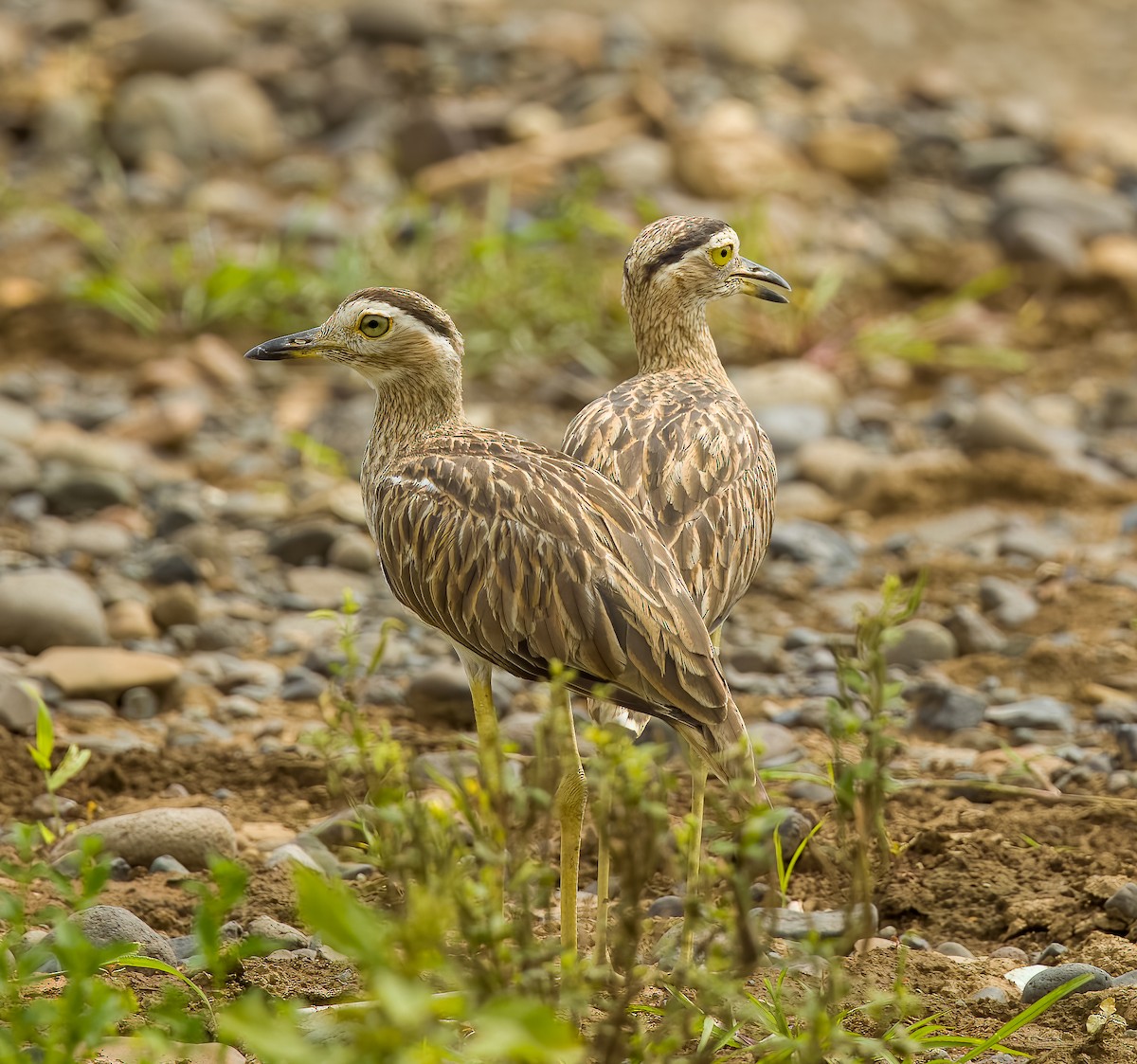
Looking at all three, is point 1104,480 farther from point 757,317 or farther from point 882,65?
point 882,65

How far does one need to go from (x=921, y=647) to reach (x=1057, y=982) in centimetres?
247

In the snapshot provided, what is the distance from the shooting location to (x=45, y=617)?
5844 millimetres

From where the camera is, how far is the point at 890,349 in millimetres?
9391

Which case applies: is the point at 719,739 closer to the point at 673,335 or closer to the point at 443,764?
the point at 443,764

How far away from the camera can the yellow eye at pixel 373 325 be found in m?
4.55

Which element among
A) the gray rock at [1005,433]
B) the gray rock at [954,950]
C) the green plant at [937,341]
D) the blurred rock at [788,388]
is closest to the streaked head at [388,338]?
the gray rock at [954,950]

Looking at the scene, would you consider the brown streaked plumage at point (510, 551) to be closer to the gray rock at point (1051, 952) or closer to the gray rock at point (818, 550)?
the gray rock at point (1051, 952)

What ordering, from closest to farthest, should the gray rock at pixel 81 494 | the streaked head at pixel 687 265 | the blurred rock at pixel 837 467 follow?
the streaked head at pixel 687 265, the gray rock at pixel 81 494, the blurred rock at pixel 837 467

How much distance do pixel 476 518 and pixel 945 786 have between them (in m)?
1.74

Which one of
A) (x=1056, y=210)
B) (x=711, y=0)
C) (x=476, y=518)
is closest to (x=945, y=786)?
(x=476, y=518)

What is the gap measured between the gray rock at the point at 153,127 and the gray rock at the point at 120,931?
8.25 meters

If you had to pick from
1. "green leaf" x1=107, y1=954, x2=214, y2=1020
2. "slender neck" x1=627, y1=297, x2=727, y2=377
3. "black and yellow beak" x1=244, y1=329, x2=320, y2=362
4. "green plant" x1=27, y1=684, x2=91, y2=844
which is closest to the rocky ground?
"green plant" x1=27, y1=684, x2=91, y2=844

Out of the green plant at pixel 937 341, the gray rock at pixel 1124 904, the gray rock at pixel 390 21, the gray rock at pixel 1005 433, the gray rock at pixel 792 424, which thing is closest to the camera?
the gray rock at pixel 1124 904

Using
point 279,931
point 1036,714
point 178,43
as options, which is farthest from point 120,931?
point 178,43
